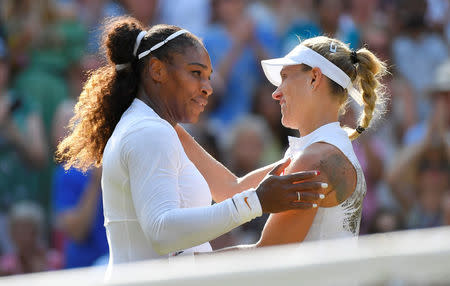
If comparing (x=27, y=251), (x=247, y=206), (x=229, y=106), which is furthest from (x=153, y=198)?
(x=229, y=106)

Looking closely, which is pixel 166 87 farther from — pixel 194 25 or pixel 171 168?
pixel 194 25

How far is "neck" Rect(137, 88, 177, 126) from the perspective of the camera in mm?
3318

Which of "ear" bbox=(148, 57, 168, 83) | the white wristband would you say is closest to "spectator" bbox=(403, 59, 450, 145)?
"ear" bbox=(148, 57, 168, 83)

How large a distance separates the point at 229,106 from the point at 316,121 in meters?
2.83

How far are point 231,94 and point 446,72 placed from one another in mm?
1830

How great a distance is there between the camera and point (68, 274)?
170cm

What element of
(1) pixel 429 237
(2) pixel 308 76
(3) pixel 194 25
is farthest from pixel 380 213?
(1) pixel 429 237

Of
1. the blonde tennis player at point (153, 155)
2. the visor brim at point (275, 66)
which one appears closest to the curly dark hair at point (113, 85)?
the blonde tennis player at point (153, 155)

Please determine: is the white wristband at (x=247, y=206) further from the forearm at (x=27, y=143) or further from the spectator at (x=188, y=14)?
the spectator at (x=188, y=14)

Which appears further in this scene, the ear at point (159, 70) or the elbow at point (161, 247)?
the ear at point (159, 70)

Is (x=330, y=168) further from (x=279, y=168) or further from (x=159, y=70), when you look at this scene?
(x=159, y=70)

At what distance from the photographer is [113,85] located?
340 cm

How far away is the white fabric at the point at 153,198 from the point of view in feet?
9.65

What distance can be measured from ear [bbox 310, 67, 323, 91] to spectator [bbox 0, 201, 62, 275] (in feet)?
9.30
